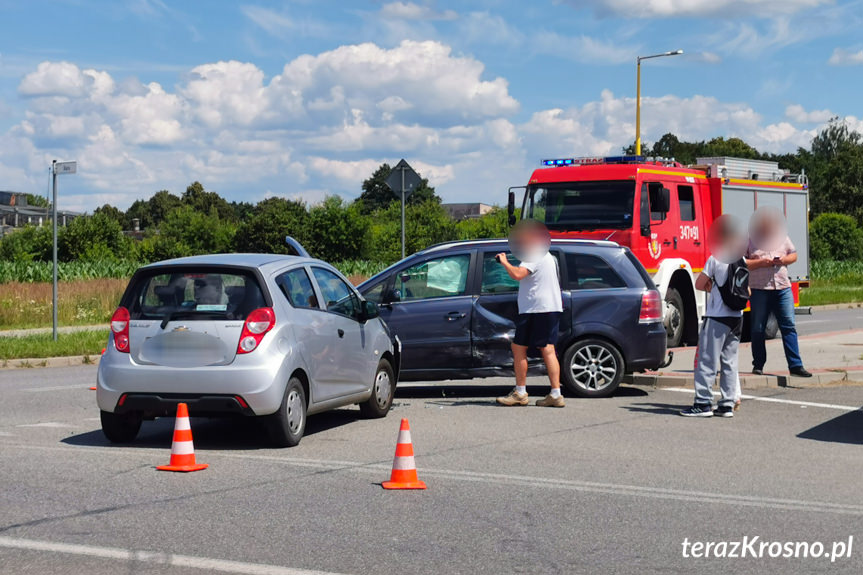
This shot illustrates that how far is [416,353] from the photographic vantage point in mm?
12859

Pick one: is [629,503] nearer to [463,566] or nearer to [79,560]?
[463,566]

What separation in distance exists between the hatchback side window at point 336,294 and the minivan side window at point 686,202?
9.16 m

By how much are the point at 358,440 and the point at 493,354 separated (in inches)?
126

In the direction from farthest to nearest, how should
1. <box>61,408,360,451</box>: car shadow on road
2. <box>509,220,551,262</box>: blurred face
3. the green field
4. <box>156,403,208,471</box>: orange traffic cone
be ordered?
the green field < <box>509,220,551,262</box>: blurred face < <box>61,408,360,451</box>: car shadow on road < <box>156,403,208,471</box>: orange traffic cone

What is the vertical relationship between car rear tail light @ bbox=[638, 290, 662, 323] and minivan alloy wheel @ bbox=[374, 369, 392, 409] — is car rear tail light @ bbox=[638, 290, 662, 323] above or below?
above

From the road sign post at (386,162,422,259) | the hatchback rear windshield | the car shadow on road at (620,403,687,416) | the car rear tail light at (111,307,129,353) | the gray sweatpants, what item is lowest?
the car shadow on road at (620,403,687,416)

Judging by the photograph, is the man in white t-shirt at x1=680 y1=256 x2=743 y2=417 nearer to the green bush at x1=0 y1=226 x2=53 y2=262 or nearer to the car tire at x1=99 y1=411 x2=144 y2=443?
the car tire at x1=99 y1=411 x2=144 y2=443

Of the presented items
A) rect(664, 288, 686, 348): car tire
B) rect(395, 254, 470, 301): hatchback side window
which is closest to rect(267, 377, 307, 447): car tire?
rect(395, 254, 470, 301): hatchback side window

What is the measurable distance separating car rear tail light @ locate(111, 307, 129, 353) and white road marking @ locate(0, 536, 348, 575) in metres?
3.39

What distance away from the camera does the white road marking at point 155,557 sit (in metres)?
5.53

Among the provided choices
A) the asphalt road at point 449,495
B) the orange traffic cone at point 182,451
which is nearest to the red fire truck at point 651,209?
the asphalt road at point 449,495

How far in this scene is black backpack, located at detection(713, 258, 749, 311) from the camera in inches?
439

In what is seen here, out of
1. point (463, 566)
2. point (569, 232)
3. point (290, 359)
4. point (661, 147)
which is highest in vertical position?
point (661, 147)

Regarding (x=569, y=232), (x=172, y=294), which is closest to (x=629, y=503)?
(x=172, y=294)
